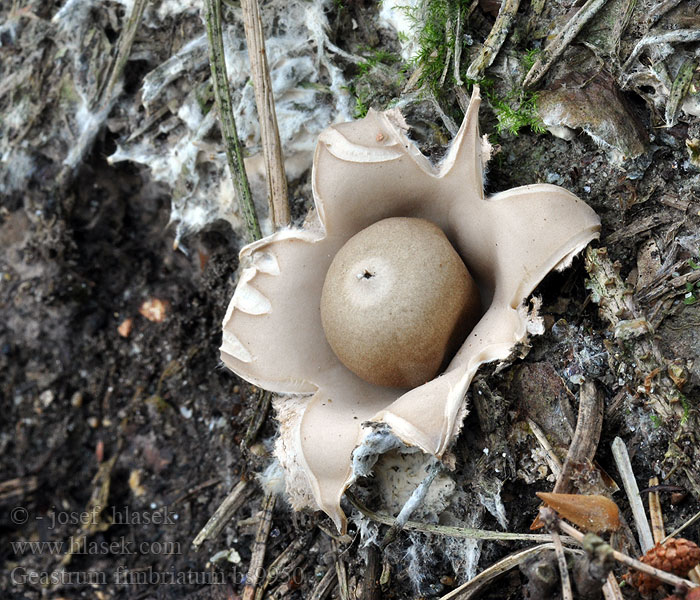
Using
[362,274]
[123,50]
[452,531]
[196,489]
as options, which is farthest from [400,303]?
[123,50]

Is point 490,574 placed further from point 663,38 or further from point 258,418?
point 663,38

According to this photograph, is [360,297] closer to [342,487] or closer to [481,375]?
[481,375]

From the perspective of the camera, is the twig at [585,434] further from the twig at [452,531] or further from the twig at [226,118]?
the twig at [226,118]

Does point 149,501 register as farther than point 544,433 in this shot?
Yes

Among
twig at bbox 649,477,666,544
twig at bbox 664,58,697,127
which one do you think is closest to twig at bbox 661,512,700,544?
twig at bbox 649,477,666,544

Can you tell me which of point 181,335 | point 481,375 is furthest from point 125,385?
point 481,375

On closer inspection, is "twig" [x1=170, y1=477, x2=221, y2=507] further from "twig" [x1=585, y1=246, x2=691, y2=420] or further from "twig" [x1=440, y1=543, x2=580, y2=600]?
"twig" [x1=585, y1=246, x2=691, y2=420]

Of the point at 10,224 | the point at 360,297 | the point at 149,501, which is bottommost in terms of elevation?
the point at 149,501
